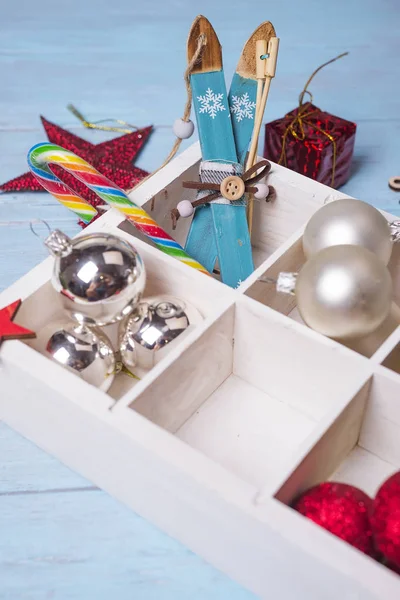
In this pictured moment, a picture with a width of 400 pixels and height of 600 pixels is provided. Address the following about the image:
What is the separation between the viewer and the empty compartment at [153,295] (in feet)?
3.05

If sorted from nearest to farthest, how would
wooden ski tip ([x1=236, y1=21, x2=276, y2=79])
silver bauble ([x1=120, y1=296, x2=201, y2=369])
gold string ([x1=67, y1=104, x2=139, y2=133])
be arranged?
silver bauble ([x1=120, y1=296, x2=201, y2=369])
wooden ski tip ([x1=236, y1=21, x2=276, y2=79])
gold string ([x1=67, y1=104, x2=139, y2=133])

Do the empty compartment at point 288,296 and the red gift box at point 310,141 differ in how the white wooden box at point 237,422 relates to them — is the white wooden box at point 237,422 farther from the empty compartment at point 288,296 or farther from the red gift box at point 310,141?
the red gift box at point 310,141

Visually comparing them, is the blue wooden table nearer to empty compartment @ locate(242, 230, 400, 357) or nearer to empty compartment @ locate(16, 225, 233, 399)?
empty compartment @ locate(16, 225, 233, 399)

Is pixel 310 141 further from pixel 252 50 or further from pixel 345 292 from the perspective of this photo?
pixel 345 292

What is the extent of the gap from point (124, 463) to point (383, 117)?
2.63 ft

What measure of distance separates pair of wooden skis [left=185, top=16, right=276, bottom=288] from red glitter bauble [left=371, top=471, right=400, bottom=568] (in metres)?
0.38

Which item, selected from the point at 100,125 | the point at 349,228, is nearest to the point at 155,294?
the point at 349,228

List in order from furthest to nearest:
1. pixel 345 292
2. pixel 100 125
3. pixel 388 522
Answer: pixel 100 125 → pixel 345 292 → pixel 388 522

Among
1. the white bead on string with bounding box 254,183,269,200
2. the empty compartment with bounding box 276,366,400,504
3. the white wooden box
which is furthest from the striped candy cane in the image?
the empty compartment with bounding box 276,366,400,504

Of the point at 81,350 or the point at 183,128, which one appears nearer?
the point at 81,350

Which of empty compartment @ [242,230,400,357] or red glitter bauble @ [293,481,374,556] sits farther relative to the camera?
empty compartment @ [242,230,400,357]

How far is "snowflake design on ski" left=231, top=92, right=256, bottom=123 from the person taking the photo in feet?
3.47

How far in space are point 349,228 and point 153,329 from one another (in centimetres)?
24

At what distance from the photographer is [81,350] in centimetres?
91
